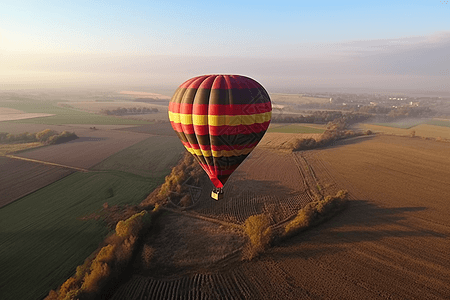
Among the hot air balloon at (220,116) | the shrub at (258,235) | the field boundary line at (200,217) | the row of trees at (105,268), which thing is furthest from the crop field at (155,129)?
the hot air balloon at (220,116)

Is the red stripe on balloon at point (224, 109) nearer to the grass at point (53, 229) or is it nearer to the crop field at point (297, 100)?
the grass at point (53, 229)

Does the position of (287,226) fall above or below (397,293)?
above

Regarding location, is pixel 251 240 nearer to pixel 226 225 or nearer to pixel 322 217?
pixel 226 225

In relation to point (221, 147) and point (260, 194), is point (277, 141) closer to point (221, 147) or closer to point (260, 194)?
point (260, 194)

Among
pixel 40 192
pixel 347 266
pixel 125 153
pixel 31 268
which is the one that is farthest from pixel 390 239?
pixel 125 153

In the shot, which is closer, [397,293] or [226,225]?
[397,293]

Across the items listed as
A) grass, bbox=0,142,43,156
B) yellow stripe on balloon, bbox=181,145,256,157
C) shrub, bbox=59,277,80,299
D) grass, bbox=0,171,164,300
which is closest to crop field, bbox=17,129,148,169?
grass, bbox=0,142,43,156

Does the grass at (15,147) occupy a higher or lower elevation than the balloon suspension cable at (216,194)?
lower
